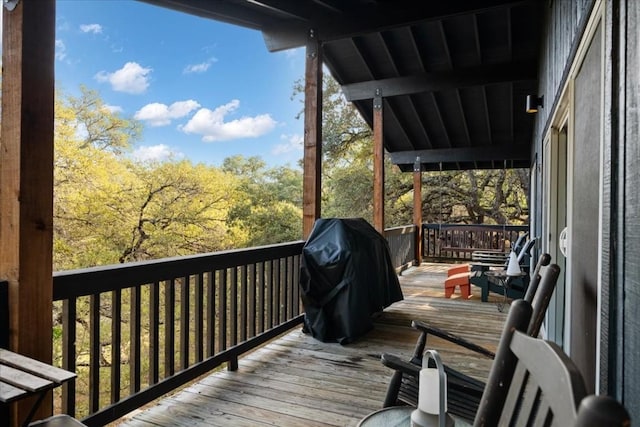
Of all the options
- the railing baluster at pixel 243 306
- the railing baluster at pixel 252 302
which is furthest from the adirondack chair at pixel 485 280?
the railing baluster at pixel 243 306

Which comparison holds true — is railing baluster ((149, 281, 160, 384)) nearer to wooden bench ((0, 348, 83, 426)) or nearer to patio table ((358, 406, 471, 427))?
wooden bench ((0, 348, 83, 426))

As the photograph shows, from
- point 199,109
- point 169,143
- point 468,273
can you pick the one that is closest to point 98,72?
point 169,143

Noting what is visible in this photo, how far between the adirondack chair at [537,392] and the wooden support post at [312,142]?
3.78 meters

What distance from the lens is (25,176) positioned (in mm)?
1797

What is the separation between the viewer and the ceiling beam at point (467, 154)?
30.3 ft

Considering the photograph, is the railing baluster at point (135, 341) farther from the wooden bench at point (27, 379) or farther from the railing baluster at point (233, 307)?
the railing baluster at point (233, 307)

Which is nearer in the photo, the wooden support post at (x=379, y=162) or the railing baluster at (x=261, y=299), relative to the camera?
the railing baluster at (x=261, y=299)

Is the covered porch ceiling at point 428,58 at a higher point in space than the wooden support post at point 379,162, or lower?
higher

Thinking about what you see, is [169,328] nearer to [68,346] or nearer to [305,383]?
[68,346]

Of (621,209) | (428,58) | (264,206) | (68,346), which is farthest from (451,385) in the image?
(264,206)

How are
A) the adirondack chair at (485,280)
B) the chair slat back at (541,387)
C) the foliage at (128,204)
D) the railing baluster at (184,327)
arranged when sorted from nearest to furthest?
the chair slat back at (541,387)
the railing baluster at (184,327)
the adirondack chair at (485,280)
the foliage at (128,204)

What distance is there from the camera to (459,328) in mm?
4582

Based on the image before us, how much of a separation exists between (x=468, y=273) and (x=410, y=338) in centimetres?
291

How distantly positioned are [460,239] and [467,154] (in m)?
2.62
